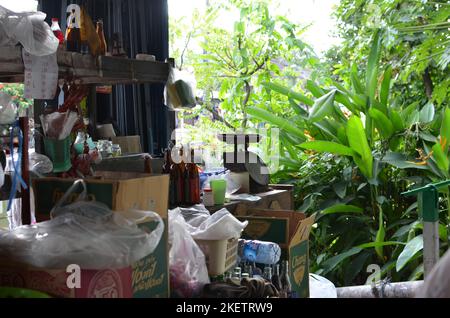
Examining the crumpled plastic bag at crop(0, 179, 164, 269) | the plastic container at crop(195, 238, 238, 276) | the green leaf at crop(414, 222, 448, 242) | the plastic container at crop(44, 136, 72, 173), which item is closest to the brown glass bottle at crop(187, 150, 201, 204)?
the plastic container at crop(195, 238, 238, 276)

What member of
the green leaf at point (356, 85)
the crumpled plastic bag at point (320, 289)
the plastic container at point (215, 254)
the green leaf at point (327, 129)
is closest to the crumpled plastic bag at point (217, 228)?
the plastic container at point (215, 254)

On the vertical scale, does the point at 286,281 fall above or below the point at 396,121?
below

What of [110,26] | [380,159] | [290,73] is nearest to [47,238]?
[110,26]

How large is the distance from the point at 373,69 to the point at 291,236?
1903 mm

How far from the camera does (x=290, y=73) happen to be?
5469 mm

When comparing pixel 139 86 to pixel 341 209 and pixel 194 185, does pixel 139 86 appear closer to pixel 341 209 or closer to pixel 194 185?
pixel 194 185

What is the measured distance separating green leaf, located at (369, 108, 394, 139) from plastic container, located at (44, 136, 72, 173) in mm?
2170

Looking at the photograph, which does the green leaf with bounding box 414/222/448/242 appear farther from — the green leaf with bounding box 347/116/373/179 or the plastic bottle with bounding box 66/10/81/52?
the plastic bottle with bounding box 66/10/81/52

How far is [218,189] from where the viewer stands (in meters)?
2.66

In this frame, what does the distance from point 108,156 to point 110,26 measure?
3.72ft

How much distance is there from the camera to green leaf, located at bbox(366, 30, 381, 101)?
152 inches

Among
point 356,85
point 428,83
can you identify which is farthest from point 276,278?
point 428,83

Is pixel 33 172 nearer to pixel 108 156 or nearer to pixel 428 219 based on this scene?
pixel 108 156
